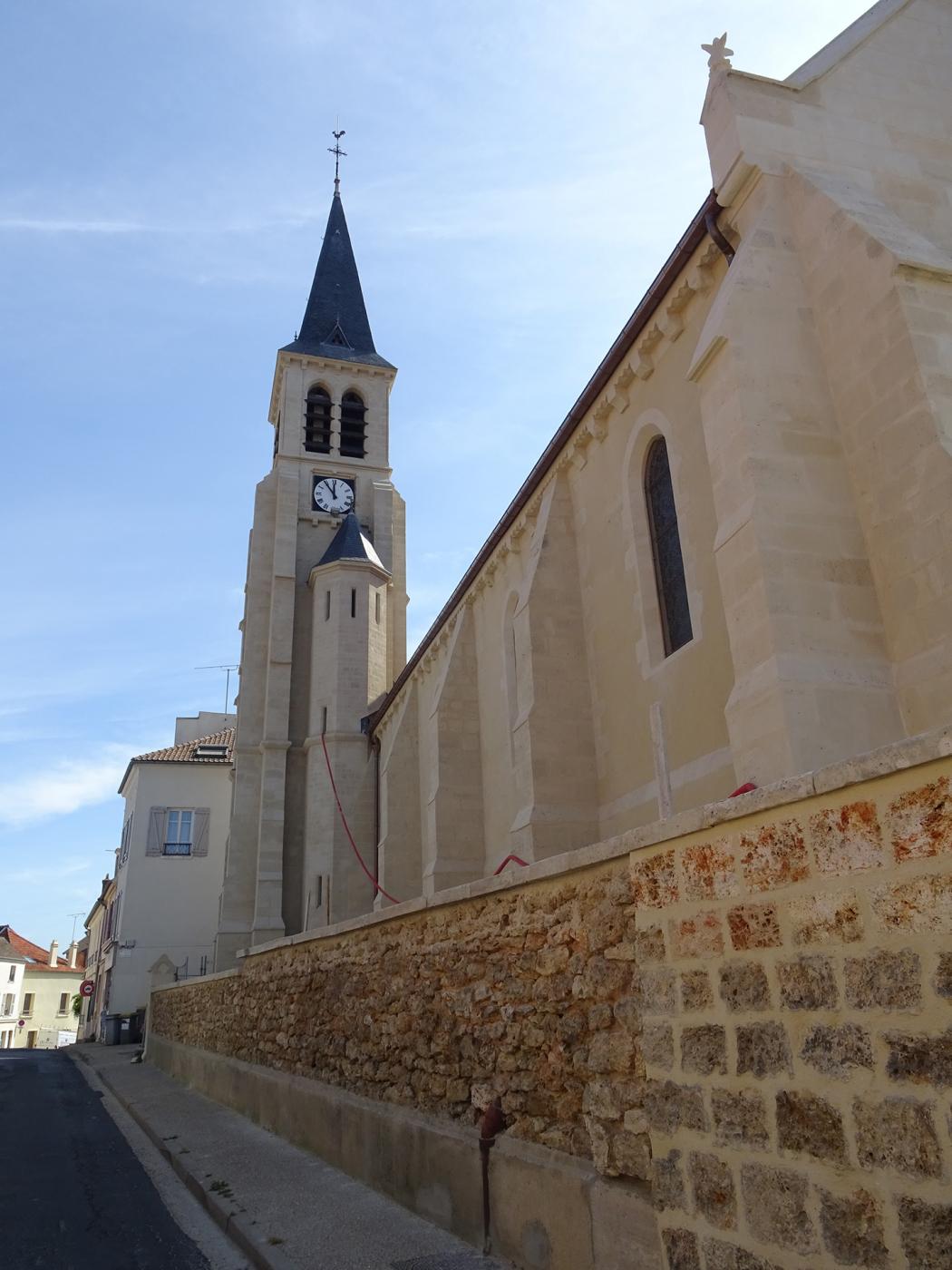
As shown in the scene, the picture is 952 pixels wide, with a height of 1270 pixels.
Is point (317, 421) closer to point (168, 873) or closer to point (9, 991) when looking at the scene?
point (168, 873)

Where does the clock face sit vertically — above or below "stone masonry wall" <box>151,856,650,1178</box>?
above

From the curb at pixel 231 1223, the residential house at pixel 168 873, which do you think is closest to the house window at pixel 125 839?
the residential house at pixel 168 873

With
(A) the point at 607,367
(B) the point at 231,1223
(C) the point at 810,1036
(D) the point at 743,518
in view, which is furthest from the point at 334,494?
(C) the point at 810,1036

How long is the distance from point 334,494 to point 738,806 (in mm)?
25830

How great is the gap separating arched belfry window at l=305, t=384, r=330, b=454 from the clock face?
1223 mm

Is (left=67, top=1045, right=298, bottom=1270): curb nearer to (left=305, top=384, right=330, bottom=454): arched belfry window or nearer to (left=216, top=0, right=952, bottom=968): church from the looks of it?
(left=216, top=0, right=952, bottom=968): church

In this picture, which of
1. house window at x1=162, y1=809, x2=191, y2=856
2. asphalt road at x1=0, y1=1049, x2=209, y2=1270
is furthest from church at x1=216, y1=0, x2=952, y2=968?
house window at x1=162, y1=809, x2=191, y2=856

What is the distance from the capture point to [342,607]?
79.5ft

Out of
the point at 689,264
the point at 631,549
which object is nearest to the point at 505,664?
the point at 631,549

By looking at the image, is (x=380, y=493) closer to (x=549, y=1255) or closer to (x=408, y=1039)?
(x=408, y=1039)

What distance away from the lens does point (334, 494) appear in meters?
27.9

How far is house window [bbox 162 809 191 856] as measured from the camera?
31859 mm

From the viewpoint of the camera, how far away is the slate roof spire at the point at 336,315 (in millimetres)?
30922

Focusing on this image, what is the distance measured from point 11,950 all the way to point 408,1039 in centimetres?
5667
